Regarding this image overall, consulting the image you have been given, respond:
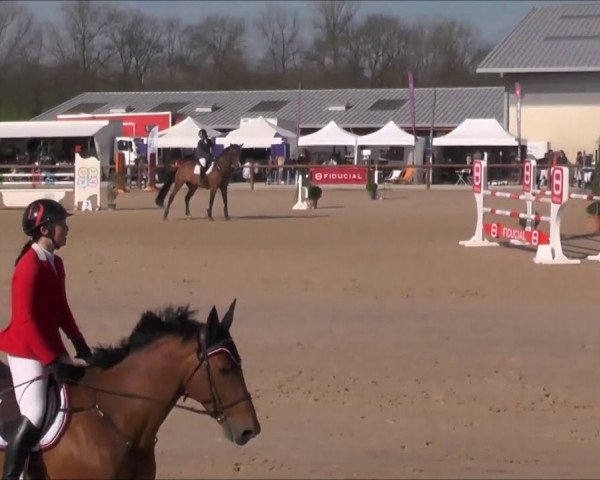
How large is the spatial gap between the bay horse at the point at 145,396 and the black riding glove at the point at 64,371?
0.11 ft

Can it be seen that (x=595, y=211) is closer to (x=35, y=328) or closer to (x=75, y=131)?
(x=35, y=328)

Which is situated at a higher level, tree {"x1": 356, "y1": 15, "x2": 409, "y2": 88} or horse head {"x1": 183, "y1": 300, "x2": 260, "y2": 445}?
tree {"x1": 356, "y1": 15, "x2": 409, "y2": 88}

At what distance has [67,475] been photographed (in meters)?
5.31

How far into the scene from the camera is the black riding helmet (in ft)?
18.0

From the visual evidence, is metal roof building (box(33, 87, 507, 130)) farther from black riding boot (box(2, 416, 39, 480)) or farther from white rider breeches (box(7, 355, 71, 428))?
black riding boot (box(2, 416, 39, 480))

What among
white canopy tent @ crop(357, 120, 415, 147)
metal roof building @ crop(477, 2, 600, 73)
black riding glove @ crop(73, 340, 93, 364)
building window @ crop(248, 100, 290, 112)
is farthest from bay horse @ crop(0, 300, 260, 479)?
building window @ crop(248, 100, 290, 112)

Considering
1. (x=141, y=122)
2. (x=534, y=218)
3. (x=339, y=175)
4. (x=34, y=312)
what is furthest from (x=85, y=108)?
(x=34, y=312)

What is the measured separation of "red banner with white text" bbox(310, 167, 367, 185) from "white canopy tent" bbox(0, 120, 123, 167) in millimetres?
10405

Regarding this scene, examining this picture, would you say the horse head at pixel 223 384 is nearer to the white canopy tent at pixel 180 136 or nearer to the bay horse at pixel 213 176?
the bay horse at pixel 213 176

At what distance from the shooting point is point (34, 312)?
5371 mm

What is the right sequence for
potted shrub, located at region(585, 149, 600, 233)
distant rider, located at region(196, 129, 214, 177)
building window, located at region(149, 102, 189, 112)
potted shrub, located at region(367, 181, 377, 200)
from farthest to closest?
building window, located at region(149, 102, 189, 112), potted shrub, located at region(367, 181, 377, 200), distant rider, located at region(196, 129, 214, 177), potted shrub, located at region(585, 149, 600, 233)

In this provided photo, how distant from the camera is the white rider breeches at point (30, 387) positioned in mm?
5320

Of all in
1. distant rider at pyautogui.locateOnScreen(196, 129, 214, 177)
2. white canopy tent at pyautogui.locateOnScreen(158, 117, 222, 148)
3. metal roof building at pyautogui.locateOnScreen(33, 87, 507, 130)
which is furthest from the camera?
metal roof building at pyautogui.locateOnScreen(33, 87, 507, 130)

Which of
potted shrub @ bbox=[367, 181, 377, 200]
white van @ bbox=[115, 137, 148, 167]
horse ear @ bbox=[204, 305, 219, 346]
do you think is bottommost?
potted shrub @ bbox=[367, 181, 377, 200]
